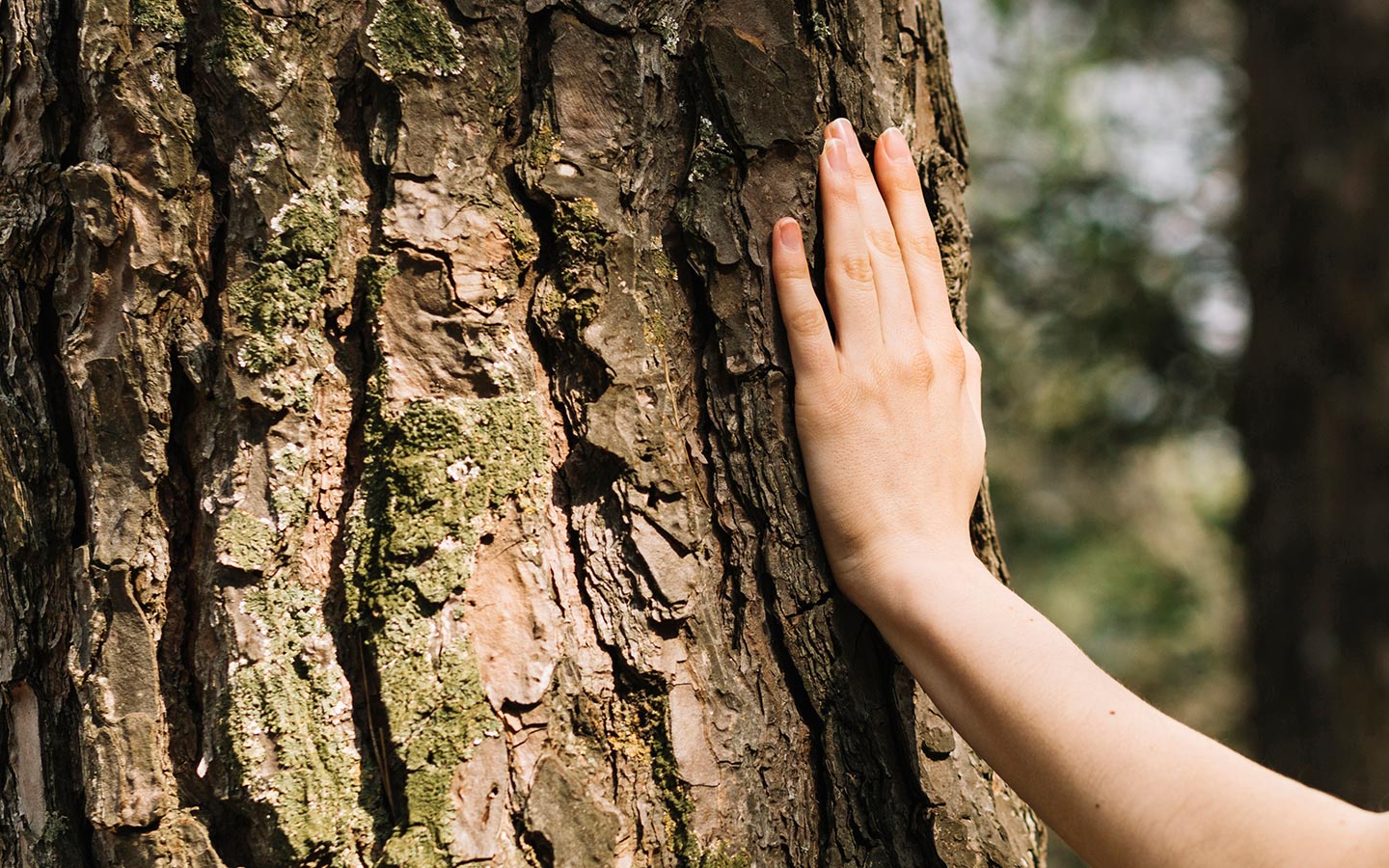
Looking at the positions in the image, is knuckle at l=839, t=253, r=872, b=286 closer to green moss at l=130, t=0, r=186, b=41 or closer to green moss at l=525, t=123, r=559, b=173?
green moss at l=525, t=123, r=559, b=173

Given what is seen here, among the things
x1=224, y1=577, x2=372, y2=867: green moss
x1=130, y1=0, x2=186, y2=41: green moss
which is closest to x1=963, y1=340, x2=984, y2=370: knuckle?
x1=224, y1=577, x2=372, y2=867: green moss

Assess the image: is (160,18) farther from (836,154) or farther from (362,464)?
(836,154)

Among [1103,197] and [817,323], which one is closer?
[817,323]

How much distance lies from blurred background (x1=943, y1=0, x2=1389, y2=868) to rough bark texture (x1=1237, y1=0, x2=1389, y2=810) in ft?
0.04

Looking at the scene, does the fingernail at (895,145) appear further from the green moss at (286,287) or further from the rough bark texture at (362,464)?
the green moss at (286,287)

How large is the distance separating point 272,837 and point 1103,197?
554cm

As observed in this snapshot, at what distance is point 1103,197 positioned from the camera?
5574mm

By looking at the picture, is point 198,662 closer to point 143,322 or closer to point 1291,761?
point 143,322

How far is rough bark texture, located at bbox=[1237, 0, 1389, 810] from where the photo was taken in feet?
12.4

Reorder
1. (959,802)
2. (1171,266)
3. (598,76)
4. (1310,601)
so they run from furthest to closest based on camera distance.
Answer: (1171,266), (1310,601), (959,802), (598,76)

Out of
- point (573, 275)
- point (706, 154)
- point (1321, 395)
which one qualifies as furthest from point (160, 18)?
point (1321, 395)

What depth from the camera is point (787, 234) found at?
1.36 meters

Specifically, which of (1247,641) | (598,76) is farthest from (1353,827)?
(1247,641)

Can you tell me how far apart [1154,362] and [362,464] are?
4917 millimetres
